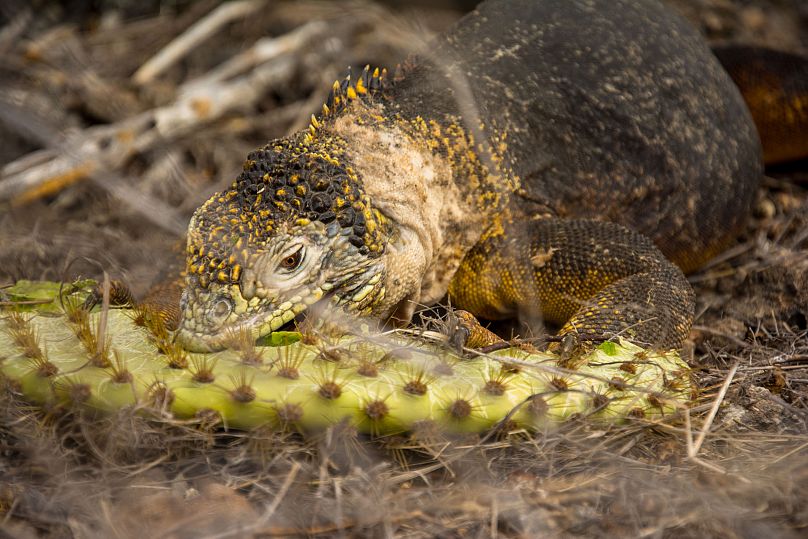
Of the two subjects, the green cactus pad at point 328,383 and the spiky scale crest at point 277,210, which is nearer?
the green cactus pad at point 328,383

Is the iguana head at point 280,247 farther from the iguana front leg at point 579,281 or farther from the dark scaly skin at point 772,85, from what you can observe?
the dark scaly skin at point 772,85

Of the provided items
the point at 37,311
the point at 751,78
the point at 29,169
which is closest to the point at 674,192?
the point at 751,78

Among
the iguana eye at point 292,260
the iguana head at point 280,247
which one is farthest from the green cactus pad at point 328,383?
the iguana eye at point 292,260

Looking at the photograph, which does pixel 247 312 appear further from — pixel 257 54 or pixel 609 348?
pixel 257 54

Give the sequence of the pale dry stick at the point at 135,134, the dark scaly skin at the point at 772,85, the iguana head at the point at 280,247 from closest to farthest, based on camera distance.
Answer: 1. the iguana head at the point at 280,247
2. the pale dry stick at the point at 135,134
3. the dark scaly skin at the point at 772,85

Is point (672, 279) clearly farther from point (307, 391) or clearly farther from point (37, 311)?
point (37, 311)

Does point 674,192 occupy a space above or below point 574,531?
above
